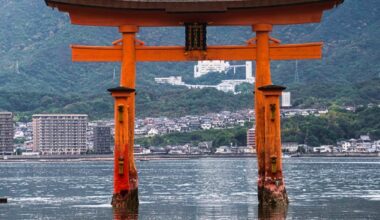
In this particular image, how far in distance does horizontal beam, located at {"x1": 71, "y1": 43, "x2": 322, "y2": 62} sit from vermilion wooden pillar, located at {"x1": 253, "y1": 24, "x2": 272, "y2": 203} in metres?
0.27

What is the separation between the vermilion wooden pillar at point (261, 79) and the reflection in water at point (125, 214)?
4195 millimetres

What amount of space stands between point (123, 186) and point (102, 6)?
5.66 m

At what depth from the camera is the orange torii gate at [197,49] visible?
4503 centimetres

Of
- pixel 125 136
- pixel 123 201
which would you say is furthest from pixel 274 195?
pixel 125 136

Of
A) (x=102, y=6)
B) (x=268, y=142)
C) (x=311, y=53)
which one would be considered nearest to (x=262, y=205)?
(x=268, y=142)

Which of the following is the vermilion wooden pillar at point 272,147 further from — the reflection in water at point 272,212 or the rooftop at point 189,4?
the rooftop at point 189,4

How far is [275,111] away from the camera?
4488cm

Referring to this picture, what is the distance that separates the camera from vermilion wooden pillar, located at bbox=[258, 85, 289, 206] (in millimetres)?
44906

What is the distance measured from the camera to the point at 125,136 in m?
45.0

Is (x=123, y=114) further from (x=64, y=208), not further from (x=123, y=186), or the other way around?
(x=64, y=208)

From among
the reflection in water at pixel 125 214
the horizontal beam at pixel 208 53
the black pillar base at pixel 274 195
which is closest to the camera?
the reflection in water at pixel 125 214

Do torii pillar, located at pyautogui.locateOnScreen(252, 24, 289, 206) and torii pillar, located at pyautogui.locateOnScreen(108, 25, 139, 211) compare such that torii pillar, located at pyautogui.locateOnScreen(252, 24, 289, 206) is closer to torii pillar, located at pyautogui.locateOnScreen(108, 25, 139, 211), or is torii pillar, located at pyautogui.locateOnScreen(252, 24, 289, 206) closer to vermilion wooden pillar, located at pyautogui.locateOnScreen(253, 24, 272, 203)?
vermilion wooden pillar, located at pyautogui.locateOnScreen(253, 24, 272, 203)

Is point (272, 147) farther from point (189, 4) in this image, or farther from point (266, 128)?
point (189, 4)

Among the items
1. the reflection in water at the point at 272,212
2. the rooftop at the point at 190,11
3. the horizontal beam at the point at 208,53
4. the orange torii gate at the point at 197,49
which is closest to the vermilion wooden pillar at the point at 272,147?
the orange torii gate at the point at 197,49
